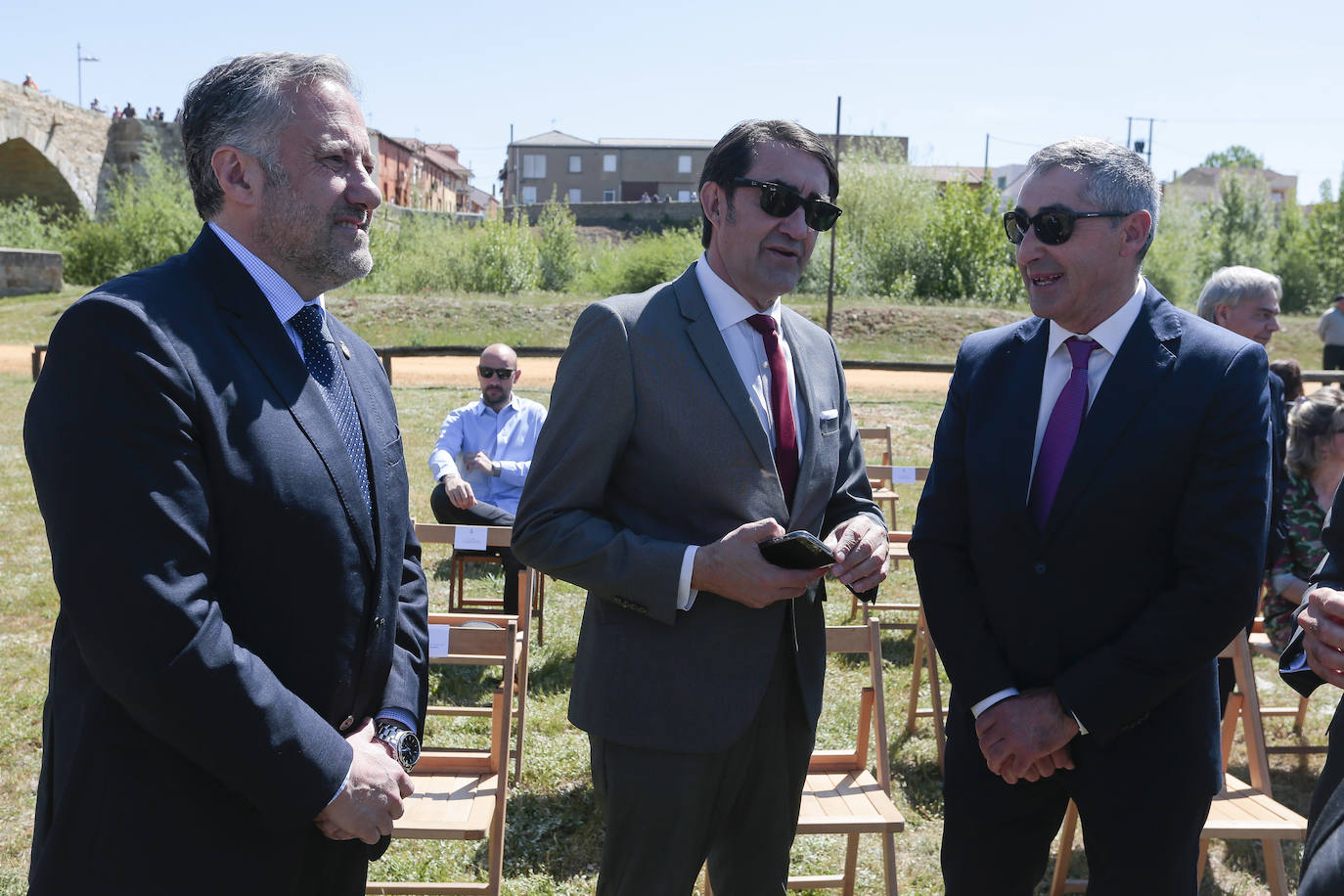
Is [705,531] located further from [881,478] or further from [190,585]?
[881,478]

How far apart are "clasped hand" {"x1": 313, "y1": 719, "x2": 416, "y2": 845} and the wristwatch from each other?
76 millimetres

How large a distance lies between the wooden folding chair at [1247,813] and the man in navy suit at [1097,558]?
0.90 m

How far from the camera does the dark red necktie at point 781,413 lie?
2.62 metres

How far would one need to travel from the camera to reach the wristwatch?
2.08 m

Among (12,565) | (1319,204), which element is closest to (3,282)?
(12,565)

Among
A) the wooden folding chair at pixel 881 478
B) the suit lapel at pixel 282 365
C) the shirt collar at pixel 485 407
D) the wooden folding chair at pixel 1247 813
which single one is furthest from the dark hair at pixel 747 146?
the shirt collar at pixel 485 407

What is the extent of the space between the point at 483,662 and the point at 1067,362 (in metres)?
2.31

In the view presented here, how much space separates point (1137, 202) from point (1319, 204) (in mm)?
47598

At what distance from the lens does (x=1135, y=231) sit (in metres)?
2.61

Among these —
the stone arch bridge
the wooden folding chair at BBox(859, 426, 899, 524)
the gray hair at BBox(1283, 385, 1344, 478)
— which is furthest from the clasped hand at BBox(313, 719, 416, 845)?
the stone arch bridge

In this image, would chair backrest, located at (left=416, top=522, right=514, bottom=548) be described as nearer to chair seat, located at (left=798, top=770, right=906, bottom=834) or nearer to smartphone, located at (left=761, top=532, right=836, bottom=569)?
chair seat, located at (left=798, top=770, right=906, bottom=834)

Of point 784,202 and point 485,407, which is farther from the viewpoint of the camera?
point 485,407

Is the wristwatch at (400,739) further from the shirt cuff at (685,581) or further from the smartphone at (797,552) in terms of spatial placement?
the smartphone at (797,552)

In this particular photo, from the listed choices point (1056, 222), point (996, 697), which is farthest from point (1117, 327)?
point (996, 697)
